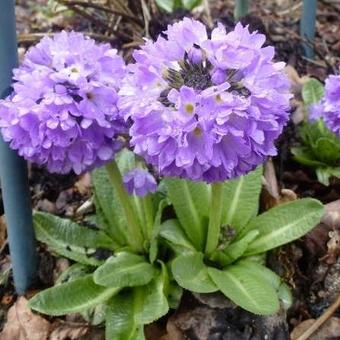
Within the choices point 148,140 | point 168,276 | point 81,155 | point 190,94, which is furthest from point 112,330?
point 190,94

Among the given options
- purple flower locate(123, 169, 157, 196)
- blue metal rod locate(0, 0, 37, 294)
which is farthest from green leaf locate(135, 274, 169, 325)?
blue metal rod locate(0, 0, 37, 294)

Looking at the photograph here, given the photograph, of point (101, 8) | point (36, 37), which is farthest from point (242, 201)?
point (36, 37)

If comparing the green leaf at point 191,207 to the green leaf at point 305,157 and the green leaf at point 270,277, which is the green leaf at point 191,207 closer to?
the green leaf at point 270,277

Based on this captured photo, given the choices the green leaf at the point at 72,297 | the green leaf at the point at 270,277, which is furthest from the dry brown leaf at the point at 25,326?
the green leaf at the point at 270,277

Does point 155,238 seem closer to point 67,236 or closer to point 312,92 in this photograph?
point 67,236

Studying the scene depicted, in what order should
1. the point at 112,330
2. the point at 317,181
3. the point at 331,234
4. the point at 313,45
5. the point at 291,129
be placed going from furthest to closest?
the point at 313,45
the point at 291,129
the point at 317,181
the point at 331,234
the point at 112,330

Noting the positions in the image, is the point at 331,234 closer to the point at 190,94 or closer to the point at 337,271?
the point at 337,271
